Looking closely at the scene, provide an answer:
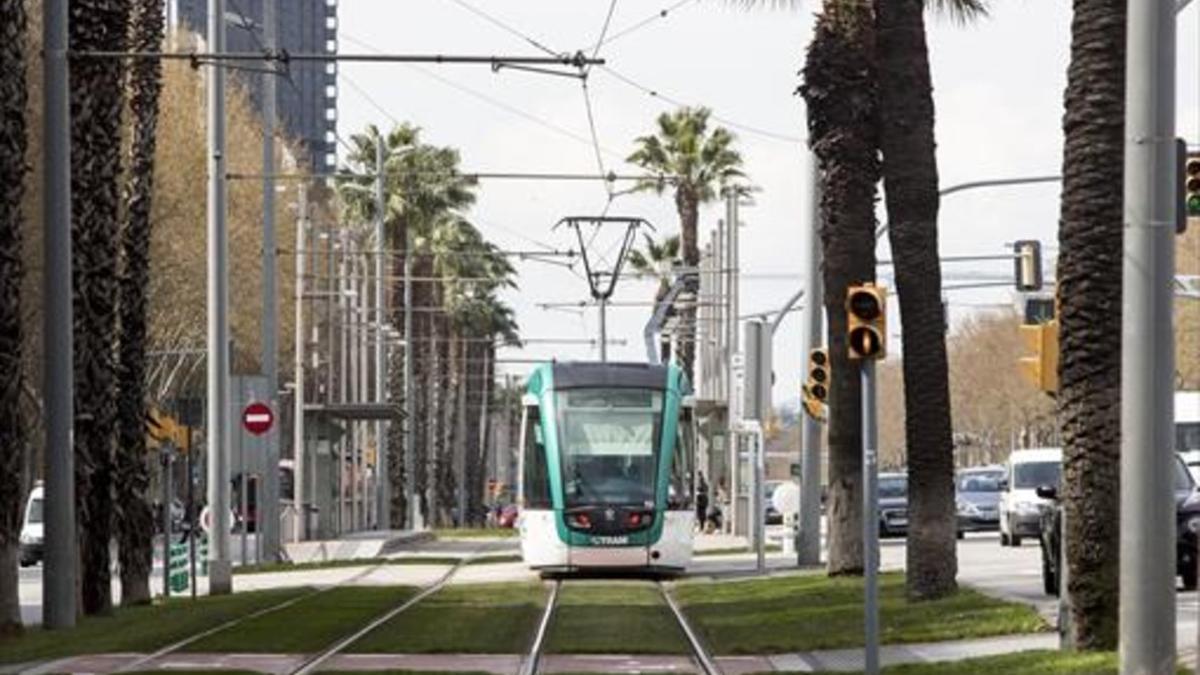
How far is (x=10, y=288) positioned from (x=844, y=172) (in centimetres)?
1299

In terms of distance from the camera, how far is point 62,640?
28.4 m

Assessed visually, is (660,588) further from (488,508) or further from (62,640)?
(488,508)

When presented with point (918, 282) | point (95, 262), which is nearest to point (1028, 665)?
point (918, 282)

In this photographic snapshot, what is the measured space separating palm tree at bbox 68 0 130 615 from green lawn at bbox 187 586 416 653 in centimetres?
249

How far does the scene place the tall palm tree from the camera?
32188 millimetres

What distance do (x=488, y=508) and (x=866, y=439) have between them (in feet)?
447

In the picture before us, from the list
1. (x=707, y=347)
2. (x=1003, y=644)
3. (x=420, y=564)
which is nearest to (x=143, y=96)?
(x=1003, y=644)

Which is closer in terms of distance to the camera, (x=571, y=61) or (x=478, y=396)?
(x=571, y=61)

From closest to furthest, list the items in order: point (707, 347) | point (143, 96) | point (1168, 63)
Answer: point (1168, 63), point (143, 96), point (707, 347)

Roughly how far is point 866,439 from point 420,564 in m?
34.4

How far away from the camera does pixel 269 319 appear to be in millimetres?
53000

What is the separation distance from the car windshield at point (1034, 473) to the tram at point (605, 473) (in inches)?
394

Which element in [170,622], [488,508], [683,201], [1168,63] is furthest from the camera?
[488,508]

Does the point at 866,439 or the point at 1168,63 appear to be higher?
the point at 1168,63
